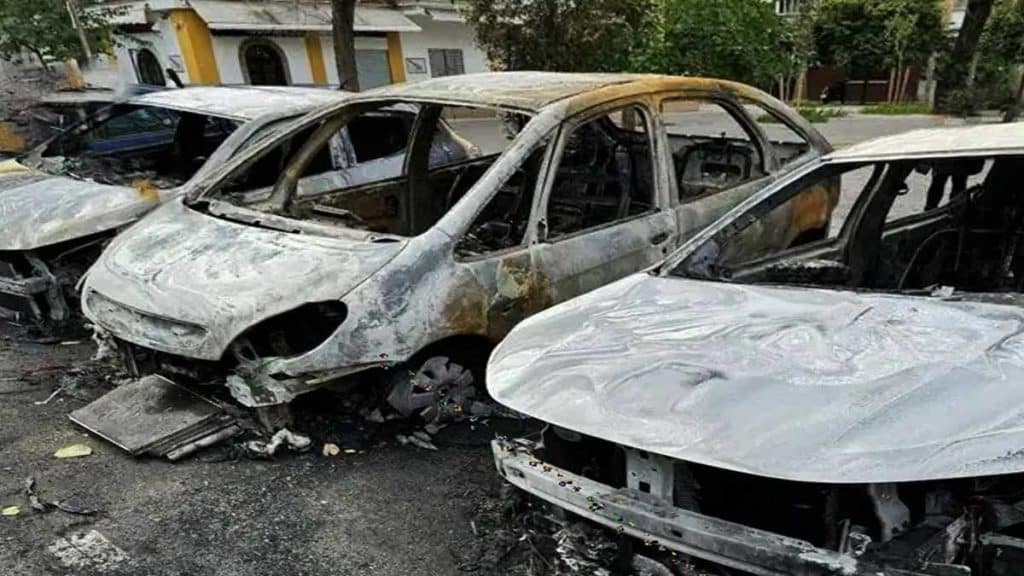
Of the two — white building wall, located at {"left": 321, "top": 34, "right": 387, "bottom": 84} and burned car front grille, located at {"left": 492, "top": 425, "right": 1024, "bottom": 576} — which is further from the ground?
white building wall, located at {"left": 321, "top": 34, "right": 387, "bottom": 84}

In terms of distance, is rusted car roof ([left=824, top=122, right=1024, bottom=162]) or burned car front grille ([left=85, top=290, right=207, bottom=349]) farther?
burned car front grille ([left=85, top=290, right=207, bottom=349])

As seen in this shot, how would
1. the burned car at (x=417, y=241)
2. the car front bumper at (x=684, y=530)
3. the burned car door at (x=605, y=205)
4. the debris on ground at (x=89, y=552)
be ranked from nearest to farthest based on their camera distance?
1. the car front bumper at (x=684, y=530)
2. the debris on ground at (x=89, y=552)
3. the burned car at (x=417, y=241)
4. the burned car door at (x=605, y=205)

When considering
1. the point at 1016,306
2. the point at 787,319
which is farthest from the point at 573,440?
the point at 1016,306

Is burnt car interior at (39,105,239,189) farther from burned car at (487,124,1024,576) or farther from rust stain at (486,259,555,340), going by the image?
burned car at (487,124,1024,576)

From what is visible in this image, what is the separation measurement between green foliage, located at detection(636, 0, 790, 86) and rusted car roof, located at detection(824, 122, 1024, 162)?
12.5 metres

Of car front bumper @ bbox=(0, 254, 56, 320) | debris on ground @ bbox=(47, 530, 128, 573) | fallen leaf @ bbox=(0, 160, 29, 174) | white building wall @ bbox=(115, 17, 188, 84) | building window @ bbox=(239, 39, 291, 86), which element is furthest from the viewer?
building window @ bbox=(239, 39, 291, 86)

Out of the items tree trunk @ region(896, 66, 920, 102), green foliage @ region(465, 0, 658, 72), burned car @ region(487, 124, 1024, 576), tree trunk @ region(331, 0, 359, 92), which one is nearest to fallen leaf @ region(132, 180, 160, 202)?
burned car @ region(487, 124, 1024, 576)

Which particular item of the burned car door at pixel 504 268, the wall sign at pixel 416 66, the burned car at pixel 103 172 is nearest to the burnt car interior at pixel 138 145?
the burned car at pixel 103 172

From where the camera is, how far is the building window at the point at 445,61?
2200 cm

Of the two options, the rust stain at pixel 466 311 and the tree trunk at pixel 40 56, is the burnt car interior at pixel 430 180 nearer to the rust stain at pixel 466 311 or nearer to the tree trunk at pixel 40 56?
the rust stain at pixel 466 311

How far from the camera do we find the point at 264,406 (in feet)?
10.8

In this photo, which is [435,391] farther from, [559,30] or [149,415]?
[559,30]

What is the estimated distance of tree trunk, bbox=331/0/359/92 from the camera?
10602 millimetres

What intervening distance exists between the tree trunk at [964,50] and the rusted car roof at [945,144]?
554 inches
